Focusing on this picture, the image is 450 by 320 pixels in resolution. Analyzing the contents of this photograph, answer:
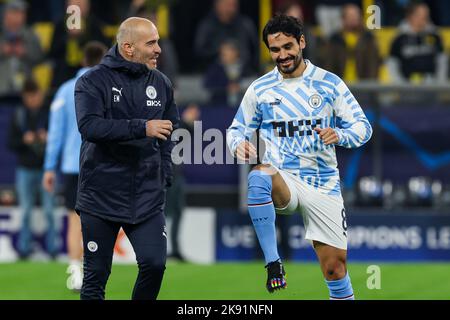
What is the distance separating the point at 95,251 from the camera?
8547 millimetres

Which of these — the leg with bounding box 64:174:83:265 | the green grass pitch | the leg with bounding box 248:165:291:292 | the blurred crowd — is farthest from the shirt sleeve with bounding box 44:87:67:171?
the leg with bounding box 248:165:291:292

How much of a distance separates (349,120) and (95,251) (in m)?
1.98

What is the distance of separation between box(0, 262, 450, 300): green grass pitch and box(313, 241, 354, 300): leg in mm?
2272

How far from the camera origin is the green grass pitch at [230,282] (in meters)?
11.5

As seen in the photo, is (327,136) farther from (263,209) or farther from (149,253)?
(149,253)

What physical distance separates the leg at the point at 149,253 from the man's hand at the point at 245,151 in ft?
2.31

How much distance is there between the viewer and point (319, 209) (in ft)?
29.0

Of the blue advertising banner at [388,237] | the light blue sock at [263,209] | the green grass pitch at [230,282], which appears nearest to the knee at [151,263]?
the light blue sock at [263,209]

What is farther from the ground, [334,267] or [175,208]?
[175,208]

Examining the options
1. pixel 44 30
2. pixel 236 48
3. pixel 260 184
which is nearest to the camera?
pixel 260 184

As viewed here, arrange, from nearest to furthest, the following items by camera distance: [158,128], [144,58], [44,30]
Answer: [158,128] < [144,58] < [44,30]

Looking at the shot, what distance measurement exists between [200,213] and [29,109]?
2540mm

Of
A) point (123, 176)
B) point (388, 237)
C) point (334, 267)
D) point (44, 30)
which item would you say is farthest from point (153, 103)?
point (44, 30)
